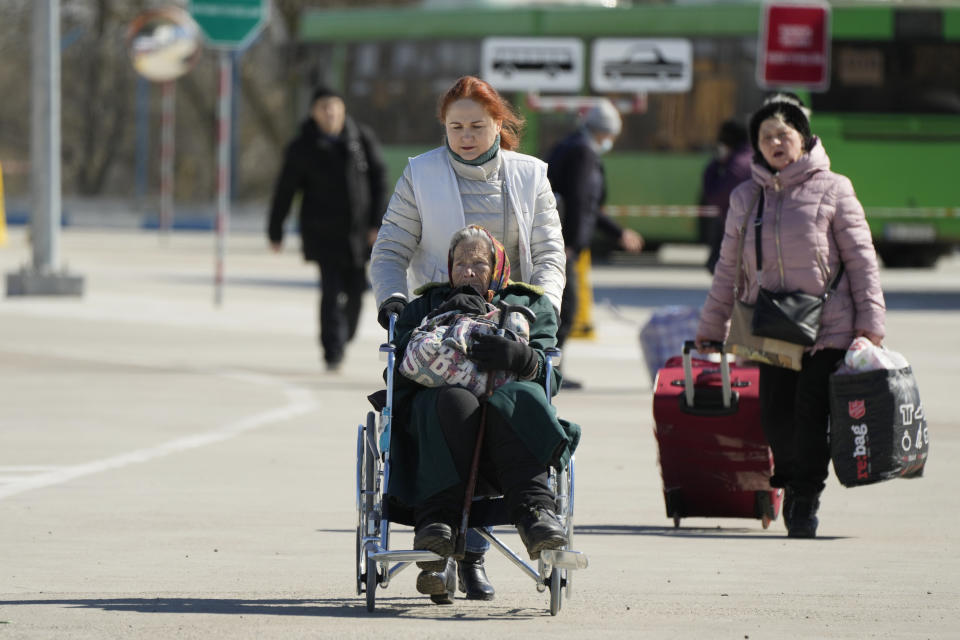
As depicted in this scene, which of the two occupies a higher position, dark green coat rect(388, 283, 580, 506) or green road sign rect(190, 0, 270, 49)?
green road sign rect(190, 0, 270, 49)

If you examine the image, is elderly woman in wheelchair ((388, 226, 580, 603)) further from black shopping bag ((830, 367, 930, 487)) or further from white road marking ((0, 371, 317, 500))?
white road marking ((0, 371, 317, 500))

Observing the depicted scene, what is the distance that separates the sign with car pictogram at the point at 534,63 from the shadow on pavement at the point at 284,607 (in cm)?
2203

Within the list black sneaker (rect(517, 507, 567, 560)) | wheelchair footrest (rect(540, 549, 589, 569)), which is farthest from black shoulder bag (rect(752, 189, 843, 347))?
wheelchair footrest (rect(540, 549, 589, 569))

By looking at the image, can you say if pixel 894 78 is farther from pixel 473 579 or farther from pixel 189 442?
pixel 473 579

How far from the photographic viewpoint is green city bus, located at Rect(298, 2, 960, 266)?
25.8 metres

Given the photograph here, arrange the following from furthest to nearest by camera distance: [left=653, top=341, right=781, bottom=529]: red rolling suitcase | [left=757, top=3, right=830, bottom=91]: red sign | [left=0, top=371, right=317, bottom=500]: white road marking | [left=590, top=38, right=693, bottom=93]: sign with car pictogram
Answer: [left=590, top=38, right=693, bottom=93]: sign with car pictogram < [left=757, top=3, right=830, bottom=91]: red sign < [left=0, top=371, right=317, bottom=500]: white road marking < [left=653, top=341, right=781, bottom=529]: red rolling suitcase

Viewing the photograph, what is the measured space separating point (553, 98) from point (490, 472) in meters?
22.2

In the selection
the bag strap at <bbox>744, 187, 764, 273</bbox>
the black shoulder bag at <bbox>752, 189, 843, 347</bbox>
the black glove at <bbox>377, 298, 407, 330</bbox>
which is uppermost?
the bag strap at <bbox>744, 187, 764, 273</bbox>

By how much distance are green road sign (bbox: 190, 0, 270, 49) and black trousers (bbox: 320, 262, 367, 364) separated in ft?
20.5

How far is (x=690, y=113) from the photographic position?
91.9ft

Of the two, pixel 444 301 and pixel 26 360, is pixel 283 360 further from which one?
pixel 444 301

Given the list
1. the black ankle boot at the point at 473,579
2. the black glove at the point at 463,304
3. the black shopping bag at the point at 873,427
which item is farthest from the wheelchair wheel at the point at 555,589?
the black shopping bag at the point at 873,427

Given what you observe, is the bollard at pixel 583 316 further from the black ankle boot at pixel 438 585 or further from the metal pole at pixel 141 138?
the metal pole at pixel 141 138

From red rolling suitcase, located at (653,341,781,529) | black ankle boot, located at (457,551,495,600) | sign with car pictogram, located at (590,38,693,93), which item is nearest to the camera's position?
black ankle boot, located at (457,551,495,600)
